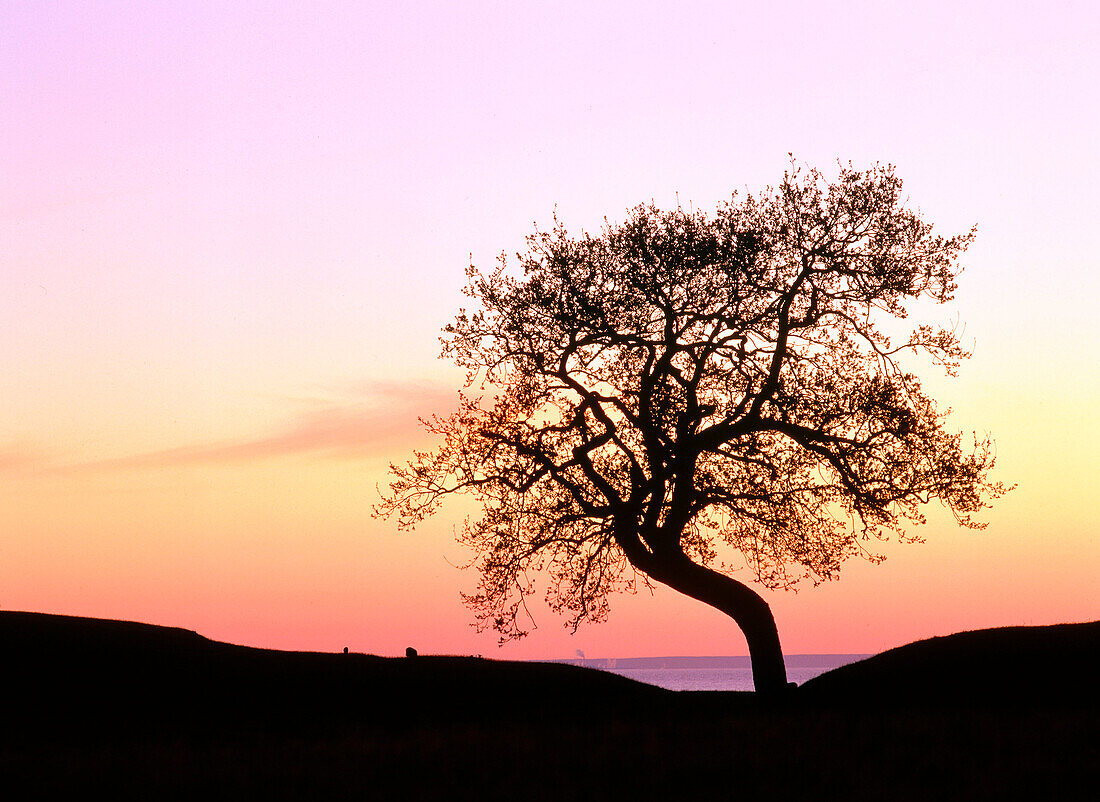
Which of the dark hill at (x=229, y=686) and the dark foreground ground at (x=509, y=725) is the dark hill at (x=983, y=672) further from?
the dark hill at (x=229, y=686)

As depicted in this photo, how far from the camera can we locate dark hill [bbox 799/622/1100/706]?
33.2 m

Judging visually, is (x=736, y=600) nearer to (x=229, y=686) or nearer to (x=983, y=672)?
(x=983, y=672)

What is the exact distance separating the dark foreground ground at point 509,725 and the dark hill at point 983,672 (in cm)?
9

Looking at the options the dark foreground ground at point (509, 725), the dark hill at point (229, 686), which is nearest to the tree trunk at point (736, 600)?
the dark foreground ground at point (509, 725)

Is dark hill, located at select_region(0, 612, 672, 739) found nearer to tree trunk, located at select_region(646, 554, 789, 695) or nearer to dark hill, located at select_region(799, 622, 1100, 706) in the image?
tree trunk, located at select_region(646, 554, 789, 695)

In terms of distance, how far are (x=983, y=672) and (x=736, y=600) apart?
7.61m

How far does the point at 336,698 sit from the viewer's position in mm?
35844

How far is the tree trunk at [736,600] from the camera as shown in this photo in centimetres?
3853

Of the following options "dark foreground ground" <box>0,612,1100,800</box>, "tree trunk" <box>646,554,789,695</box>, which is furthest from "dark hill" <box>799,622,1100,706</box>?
"tree trunk" <box>646,554,789,695</box>

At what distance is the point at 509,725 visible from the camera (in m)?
30.1

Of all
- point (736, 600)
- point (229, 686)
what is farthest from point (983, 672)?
point (229, 686)

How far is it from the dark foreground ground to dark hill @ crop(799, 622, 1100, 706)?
95 millimetres

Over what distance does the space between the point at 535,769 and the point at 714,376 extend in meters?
18.5

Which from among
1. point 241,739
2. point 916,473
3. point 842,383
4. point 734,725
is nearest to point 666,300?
point 842,383
